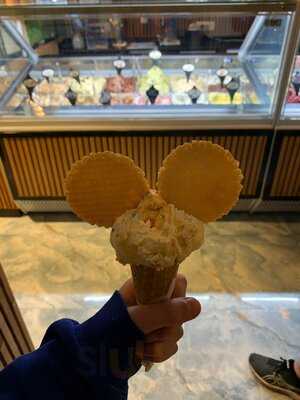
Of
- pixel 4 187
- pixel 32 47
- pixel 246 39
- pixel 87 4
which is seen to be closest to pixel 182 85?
pixel 246 39

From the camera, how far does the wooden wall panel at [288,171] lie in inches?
109

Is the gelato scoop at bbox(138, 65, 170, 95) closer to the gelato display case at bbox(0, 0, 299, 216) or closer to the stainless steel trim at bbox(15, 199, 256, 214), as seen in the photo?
the gelato display case at bbox(0, 0, 299, 216)

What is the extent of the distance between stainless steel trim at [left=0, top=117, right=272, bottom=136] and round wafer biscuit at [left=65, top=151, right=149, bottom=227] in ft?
6.09

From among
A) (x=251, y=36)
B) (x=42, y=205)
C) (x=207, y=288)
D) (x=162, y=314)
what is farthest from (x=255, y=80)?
(x=162, y=314)

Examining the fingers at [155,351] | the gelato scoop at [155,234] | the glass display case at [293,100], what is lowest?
the glass display case at [293,100]

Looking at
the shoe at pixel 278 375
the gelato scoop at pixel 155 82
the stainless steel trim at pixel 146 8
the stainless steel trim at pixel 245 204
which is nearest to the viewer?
the shoe at pixel 278 375

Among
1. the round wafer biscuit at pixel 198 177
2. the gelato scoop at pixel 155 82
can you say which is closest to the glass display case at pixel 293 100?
the gelato scoop at pixel 155 82

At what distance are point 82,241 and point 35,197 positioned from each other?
55 cm

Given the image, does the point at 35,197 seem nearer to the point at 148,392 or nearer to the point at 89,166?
the point at 148,392

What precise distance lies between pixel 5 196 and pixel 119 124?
1.19 meters

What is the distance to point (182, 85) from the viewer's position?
9.68ft

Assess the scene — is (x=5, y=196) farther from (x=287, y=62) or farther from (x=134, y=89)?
(x=287, y=62)

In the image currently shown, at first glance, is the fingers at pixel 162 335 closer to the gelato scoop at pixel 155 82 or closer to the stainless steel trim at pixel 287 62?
the stainless steel trim at pixel 287 62

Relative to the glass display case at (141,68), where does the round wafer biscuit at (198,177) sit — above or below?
above
